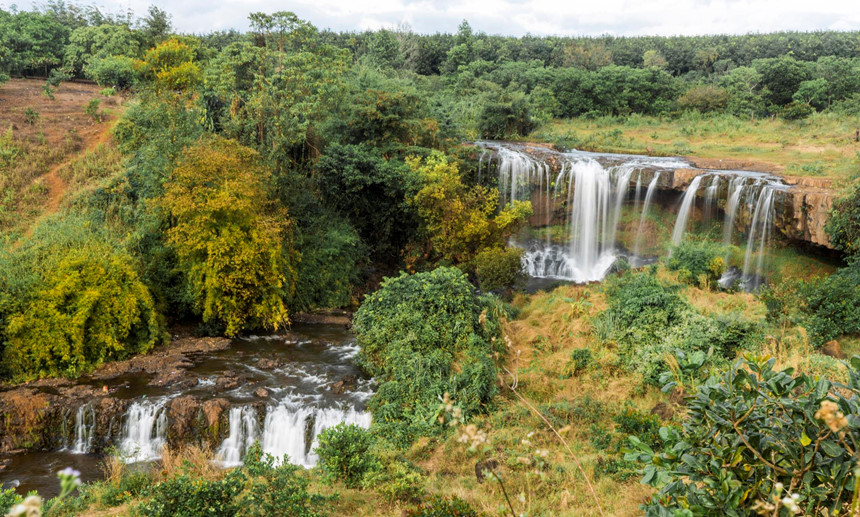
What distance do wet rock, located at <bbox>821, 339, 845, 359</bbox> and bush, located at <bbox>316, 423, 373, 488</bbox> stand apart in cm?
825

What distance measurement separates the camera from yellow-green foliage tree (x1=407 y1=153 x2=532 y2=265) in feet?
55.5

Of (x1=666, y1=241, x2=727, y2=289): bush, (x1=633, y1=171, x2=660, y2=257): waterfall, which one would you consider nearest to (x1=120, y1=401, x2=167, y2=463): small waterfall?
(x1=666, y1=241, x2=727, y2=289): bush

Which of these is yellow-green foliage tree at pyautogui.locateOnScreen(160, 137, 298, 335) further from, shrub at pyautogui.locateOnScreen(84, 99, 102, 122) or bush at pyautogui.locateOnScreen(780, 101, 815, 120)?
bush at pyautogui.locateOnScreen(780, 101, 815, 120)

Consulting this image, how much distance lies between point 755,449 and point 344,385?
396 inches

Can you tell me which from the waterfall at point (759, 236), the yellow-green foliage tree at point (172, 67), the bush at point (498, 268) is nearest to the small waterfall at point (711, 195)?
the waterfall at point (759, 236)

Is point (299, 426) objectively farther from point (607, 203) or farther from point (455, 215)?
point (607, 203)

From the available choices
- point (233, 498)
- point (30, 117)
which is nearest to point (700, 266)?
point (233, 498)

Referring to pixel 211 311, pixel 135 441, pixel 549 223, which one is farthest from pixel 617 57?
pixel 135 441

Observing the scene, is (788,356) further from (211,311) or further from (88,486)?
(211,311)

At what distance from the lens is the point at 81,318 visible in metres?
11.9

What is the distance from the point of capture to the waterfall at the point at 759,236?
1623 centimetres

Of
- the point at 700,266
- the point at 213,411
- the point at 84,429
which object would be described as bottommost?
the point at 84,429

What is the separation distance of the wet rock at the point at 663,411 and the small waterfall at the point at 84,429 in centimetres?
1042

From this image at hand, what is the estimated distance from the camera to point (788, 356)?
9.32 metres
